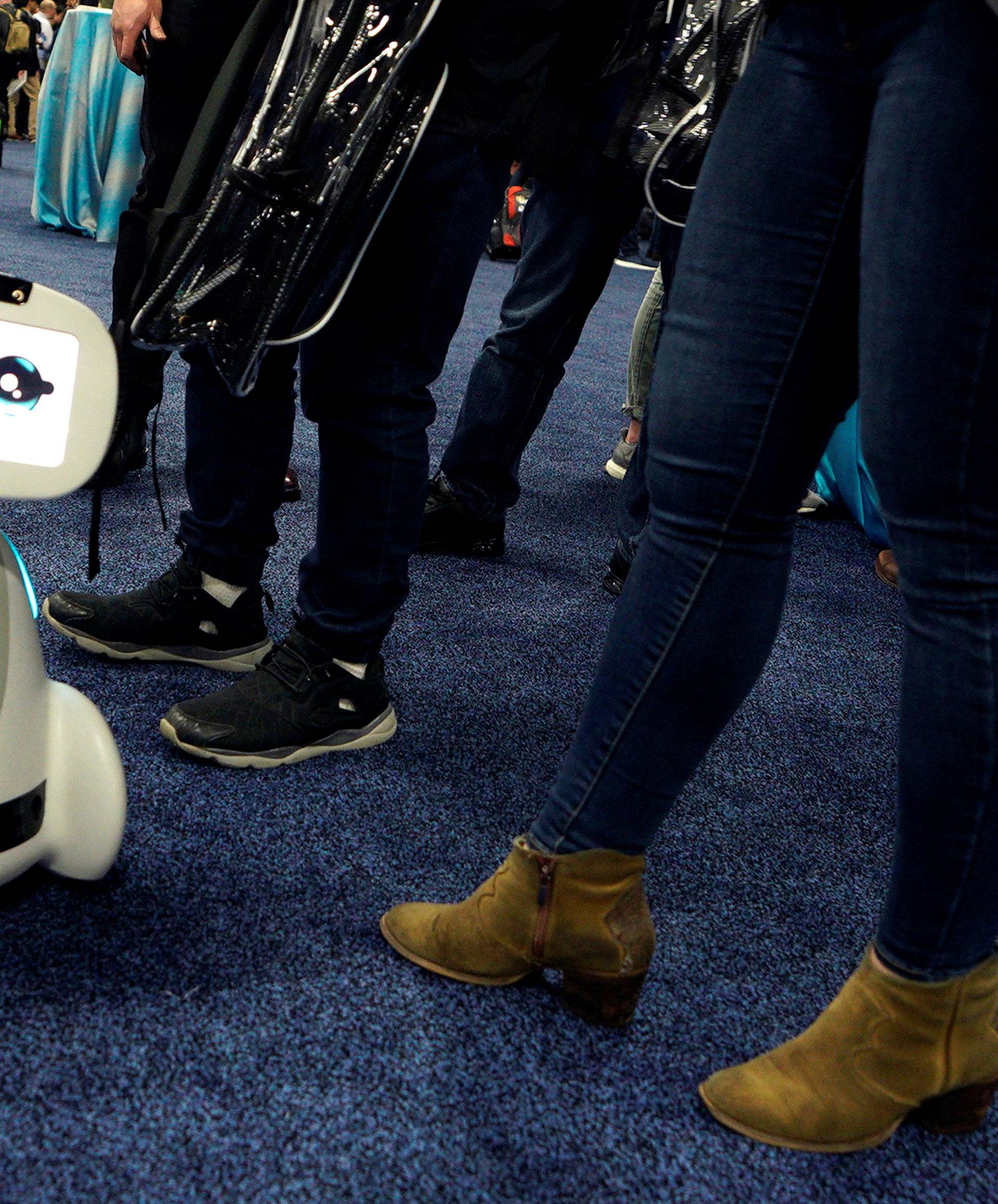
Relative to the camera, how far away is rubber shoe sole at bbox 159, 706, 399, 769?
41.4 inches

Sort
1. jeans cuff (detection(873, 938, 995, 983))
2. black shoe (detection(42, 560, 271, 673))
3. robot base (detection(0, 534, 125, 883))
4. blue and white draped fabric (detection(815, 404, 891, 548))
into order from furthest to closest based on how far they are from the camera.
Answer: blue and white draped fabric (detection(815, 404, 891, 548)), black shoe (detection(42, 560, 271, 673)), robot base (detection(0, 534, 125, 883)), jeans cuff (detection(873, 938, 995, 983))

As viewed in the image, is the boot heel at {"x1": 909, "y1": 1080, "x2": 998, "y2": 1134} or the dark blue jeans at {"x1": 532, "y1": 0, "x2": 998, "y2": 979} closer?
the dark blue jeans at {"x1": 532, "y1": 0, "x2": 998, "y2": 979}

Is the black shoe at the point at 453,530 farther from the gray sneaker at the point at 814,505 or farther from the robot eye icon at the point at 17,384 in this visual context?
the robot eye icon at the point at 17,384

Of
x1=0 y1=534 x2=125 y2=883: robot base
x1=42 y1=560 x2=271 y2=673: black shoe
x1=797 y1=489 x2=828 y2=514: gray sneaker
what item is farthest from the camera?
x1=797 y1=489 x2=828 y2=514: gray sneaker

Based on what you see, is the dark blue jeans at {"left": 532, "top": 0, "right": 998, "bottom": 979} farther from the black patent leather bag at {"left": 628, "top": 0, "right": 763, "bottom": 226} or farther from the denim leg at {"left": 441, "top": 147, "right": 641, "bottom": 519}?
the denim leg at {"left": 441, "top": 147, "right": 641, "bottom": 519}

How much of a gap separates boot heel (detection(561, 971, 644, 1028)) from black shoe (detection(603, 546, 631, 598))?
3.10ft

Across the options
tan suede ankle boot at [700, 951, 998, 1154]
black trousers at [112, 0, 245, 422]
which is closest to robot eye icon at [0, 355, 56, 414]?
black trousers at [112, 0, 245, 422]

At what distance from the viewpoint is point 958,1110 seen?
72 cm

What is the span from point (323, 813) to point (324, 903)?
137 mm

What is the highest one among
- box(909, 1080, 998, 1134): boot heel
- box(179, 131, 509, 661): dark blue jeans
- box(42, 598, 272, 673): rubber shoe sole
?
box(179, 131, 509, 661): dark blue jeans

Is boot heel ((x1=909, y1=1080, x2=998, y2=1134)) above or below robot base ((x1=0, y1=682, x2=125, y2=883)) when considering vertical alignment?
below

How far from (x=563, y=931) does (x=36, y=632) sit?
1.36ft

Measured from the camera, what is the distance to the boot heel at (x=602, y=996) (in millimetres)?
767

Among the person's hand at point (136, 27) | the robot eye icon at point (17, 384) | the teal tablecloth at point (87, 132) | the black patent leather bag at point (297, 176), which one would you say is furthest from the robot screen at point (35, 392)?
Answer: the teal tablecloth at point (87, 132)
